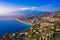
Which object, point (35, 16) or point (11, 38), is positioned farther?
point (35, 16)

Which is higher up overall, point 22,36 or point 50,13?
point 50,13

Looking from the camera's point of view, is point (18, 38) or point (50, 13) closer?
point (18, 38)

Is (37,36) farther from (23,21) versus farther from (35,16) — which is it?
(23,21)

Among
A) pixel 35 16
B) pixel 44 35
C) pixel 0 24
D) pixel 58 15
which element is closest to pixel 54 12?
pixel 58 15

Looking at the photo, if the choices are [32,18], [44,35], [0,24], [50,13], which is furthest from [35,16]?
[44,35]

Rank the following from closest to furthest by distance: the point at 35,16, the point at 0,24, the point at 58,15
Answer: the point at 0,24 → the point at 35,16 → the point at 58,15

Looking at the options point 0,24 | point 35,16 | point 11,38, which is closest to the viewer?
point 11,38

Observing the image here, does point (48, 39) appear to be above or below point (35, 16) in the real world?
below

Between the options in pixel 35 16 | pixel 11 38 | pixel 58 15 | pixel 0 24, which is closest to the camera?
pixel 11 38

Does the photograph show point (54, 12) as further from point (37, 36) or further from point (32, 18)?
point (37, 36)
